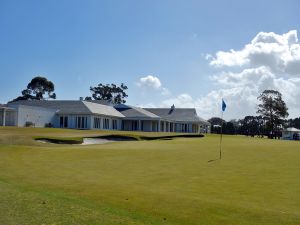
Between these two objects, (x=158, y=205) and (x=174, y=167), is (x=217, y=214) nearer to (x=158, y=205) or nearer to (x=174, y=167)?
(x=158, y=205)

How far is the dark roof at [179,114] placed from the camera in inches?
3516

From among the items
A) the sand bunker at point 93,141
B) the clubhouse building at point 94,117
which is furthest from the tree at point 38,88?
→ the sand bunker at point 93,141

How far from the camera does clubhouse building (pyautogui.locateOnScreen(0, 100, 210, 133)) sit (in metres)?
62.5

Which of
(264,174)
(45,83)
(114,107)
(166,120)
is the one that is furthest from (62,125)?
(264,174)

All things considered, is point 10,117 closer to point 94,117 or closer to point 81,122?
point 81,122

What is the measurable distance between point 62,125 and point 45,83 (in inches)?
1937

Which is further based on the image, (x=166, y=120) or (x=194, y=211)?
(x=166, y=120)

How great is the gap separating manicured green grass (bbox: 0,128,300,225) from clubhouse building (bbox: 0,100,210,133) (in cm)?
3852

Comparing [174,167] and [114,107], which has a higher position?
[114,107]

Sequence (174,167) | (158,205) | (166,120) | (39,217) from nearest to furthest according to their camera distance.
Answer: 1. (39,217)
2. (158,205)
3. (174,167)
4. (166,120)

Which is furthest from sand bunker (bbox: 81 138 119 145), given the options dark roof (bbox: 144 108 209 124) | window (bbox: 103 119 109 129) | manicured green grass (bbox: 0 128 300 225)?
dark roof (bbox: 144 108 209 124)

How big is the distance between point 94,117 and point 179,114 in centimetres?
2629

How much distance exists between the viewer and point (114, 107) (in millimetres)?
85688

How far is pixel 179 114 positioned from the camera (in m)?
91.4
